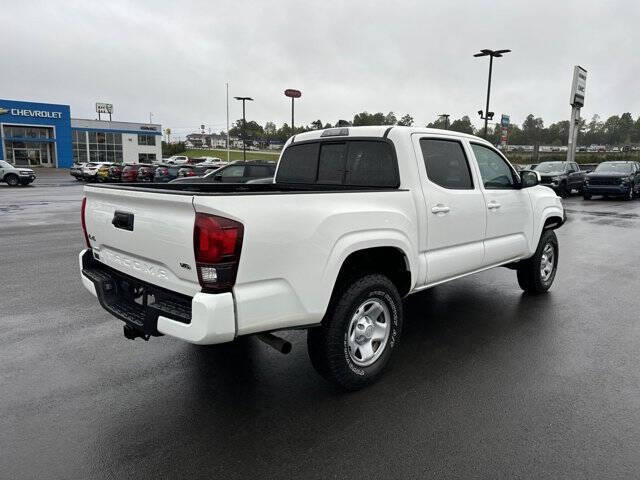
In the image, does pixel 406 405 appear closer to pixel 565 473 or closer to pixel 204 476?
pixel 565 473

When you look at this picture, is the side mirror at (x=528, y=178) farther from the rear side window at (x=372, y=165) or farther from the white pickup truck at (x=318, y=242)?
the rear side window at (x=372, y=165)

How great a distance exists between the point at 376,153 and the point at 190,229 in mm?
2031

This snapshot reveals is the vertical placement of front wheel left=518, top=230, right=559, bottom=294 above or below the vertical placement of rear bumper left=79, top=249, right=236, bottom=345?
below

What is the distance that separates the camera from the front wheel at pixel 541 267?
5.84 meters

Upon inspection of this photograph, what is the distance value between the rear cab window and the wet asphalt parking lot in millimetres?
1579

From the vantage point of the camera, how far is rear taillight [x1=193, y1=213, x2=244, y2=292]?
2.61 metres

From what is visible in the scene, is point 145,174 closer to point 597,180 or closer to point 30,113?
point 597,180

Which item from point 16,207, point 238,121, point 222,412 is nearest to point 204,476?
point 222,412

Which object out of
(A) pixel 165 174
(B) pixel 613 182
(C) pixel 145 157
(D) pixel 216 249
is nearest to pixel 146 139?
(C) pixel 145 157

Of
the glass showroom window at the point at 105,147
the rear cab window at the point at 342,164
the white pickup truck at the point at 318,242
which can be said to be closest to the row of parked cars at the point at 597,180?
the white pickup truck at the point at 318,242

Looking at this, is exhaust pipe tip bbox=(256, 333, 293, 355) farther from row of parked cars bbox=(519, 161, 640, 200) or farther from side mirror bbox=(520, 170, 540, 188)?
row of parked cars bbox=(519, 161, 640, 200)

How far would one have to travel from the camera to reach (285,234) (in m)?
2.85

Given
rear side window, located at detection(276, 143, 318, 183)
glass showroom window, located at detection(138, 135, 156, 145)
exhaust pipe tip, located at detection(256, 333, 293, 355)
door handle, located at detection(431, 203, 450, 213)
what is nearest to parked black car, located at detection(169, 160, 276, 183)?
rear side window, located at detection(276, 143, 318, 183)

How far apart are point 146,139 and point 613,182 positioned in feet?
195
